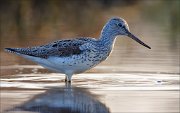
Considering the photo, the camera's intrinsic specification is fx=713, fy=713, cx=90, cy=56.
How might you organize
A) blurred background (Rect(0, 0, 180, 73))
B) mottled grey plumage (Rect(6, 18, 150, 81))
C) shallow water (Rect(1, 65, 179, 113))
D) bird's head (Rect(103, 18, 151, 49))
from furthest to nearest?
blurred background (Rect(0, 0, 180, 73)) < bird's head (Rect(103, 18, 151, 49)) < mottled grey plumage (Rect(6, 18, 150, 81)) < shallow water (Rect(1, 65, 179, 113))

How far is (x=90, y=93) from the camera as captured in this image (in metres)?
12.0

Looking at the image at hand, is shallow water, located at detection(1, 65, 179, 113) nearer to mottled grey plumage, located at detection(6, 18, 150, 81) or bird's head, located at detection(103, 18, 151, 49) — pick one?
mottled grey plumage, located at detection(6, 18, 150, 81)

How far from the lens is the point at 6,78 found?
1340 cm

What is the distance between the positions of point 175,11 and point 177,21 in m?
3.74

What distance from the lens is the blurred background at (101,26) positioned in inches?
630

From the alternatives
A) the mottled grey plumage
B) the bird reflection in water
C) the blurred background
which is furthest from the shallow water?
the blurred background

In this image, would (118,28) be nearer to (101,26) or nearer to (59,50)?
(59,50)

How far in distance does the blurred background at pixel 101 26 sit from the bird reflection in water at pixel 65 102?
2722 millimetres

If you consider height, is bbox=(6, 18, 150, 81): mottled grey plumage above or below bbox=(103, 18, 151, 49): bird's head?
below

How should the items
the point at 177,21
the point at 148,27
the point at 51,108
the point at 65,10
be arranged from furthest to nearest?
the point at 65,10
the point at 177,21
the point at 148,27
the point at 51,108

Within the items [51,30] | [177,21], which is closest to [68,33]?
[51,30]

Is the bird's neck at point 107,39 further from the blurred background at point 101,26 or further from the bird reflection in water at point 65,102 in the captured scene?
the bird reflection in water at point 65,102

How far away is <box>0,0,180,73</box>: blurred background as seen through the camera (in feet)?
52.5

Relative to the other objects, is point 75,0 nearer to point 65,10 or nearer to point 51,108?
point 65,10
